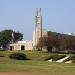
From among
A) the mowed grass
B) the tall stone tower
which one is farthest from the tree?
the mowed grass

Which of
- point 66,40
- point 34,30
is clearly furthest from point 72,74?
point 34,30

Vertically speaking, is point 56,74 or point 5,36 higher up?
point 5,36

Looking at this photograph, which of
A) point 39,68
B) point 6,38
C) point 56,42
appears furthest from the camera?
point 6,38

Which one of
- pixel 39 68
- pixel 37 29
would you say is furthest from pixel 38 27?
pixel 39 68

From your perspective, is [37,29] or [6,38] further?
[6,38]

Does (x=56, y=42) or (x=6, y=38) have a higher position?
(x=6, y=38)

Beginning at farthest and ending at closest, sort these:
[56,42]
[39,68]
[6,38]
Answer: [6,38], [56,42], [39,68]

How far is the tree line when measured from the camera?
334ft

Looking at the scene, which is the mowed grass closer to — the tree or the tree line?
the tree line

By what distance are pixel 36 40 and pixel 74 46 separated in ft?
45.1

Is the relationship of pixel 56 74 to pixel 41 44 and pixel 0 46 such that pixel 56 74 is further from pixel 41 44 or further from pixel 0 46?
pixel 0 46

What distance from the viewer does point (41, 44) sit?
100625mm

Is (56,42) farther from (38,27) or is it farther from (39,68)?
(39,68)

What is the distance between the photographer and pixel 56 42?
104500 millimetres
